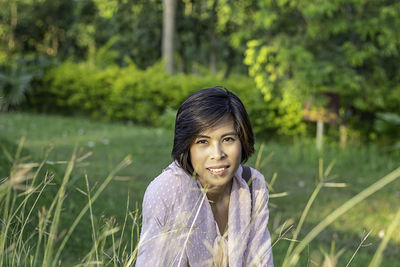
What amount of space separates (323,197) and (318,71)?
9.26ft

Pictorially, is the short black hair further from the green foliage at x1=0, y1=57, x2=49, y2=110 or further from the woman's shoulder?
the green foliage at x1=0, y1=57, x2=49, y2=110

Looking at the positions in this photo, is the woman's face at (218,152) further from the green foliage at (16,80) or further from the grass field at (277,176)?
the green foliage at (16,80)

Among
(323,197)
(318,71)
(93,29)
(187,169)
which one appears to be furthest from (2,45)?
(187,169)

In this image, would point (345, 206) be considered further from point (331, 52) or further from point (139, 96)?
point (139, 96)

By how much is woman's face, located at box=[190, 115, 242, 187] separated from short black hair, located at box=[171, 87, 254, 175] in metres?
0.02

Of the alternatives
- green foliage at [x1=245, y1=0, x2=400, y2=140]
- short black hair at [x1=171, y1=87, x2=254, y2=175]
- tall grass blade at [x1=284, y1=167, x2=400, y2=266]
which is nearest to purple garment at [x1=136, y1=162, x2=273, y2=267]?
short black hair at [x1=171, y1=87, x2=254, y2=175]

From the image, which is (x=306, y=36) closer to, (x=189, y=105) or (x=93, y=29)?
(x=189, y=105)

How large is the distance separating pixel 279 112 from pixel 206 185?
8422 millimetres

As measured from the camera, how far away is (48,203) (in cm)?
330

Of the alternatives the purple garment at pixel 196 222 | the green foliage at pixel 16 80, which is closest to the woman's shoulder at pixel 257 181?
the purple garment at pixel 196 222

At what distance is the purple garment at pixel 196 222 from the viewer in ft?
6.27

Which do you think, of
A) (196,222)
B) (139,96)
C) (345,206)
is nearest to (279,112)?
(139,96)

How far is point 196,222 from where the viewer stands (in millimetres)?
2111

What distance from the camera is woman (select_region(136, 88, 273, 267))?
197 centimetres
